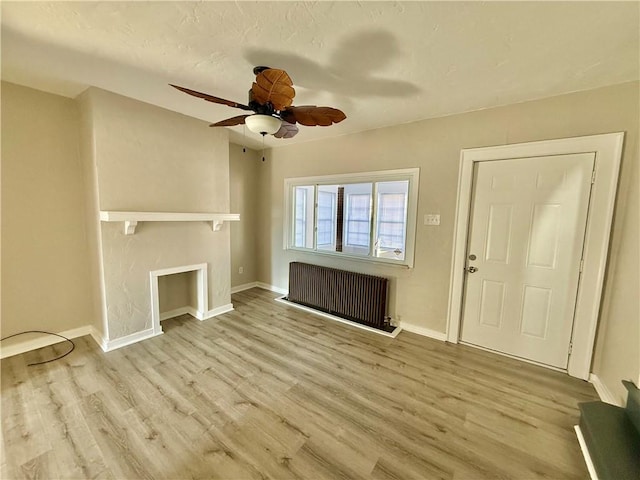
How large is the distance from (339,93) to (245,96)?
92 centimetres

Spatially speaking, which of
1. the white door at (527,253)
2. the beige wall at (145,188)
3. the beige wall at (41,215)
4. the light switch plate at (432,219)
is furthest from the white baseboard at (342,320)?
the beige wall at (41,215)

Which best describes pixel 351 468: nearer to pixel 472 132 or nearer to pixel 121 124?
pixel 472 132

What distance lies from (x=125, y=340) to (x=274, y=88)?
2928mm

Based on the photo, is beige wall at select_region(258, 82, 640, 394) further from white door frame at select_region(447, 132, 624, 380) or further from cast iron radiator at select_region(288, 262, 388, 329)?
cast iron radiator at select_region(288, 262, 388, 329)

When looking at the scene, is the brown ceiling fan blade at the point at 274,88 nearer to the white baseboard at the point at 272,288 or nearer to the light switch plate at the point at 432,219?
the light switch plate at the point at 432,219

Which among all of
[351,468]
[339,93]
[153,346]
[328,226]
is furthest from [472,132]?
[153,346]

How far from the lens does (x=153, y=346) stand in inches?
105

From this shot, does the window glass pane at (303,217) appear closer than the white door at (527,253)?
No

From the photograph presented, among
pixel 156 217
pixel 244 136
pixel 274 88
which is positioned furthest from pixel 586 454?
pixel 244 136

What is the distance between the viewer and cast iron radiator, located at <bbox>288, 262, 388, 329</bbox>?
321 centimetres

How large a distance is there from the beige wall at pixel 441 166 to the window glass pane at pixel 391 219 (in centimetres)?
20

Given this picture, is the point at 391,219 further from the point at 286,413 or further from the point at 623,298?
the point at 286,413

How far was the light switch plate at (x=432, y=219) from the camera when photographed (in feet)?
9.47

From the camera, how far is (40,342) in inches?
102
